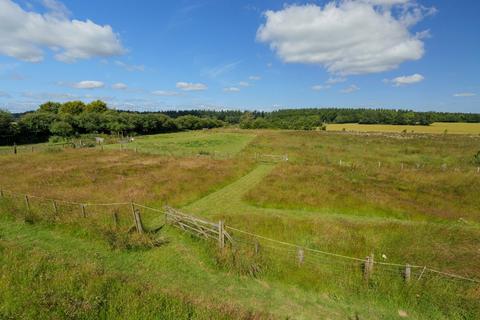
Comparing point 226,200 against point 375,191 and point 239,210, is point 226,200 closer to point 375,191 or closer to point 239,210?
point 239,210

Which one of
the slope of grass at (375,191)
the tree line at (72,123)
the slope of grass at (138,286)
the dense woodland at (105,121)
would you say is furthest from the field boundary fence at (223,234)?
the dense woodland at (105,121)

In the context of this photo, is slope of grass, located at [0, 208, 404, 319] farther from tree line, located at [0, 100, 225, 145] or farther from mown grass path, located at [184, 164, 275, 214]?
tree line, located at [0, 100, 225, 145]

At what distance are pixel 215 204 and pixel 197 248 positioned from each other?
6.09 m

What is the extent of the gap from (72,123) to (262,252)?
7760cm

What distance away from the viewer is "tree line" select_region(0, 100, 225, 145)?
5966 cm

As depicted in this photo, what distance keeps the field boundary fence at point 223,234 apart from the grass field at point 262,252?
195 mm

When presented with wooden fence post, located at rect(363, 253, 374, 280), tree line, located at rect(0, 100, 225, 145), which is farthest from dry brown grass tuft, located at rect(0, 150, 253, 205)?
tree line, located at rect(0, 100, 225, 145)

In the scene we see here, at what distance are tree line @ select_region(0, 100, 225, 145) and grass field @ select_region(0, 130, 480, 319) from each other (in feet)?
156

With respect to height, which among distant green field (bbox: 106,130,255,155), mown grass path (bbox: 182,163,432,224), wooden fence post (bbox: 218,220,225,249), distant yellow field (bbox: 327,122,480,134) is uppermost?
distant yellow field (bbox: 327,122,480,134)

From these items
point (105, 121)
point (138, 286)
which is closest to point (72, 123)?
point (105, 121)

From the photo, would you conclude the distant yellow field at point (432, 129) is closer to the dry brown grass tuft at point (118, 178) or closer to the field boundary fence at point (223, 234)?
the dry brown grass tuft at point (118, 178)

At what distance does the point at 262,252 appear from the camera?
435 inches

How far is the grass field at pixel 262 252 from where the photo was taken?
739 cm

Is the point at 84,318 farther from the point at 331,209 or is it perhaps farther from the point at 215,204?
the point at 331,209
